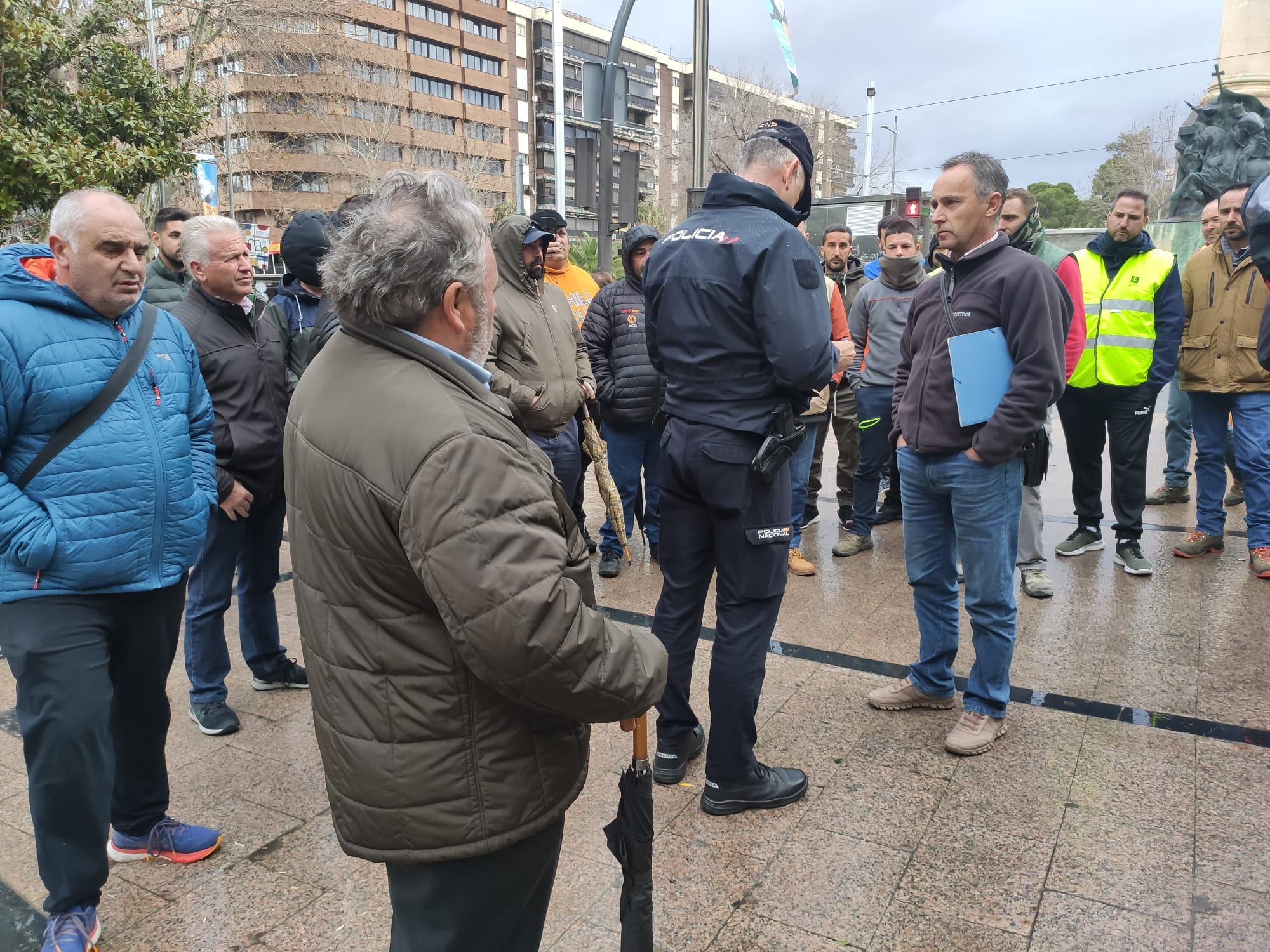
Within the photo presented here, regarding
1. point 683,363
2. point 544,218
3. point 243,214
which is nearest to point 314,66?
point 243,214

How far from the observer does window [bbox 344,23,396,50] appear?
185 feet

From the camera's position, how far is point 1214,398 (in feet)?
18.6

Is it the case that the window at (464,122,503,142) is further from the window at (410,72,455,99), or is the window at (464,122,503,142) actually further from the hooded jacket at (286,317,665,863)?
the hooded jacket at (286,317,665,863)

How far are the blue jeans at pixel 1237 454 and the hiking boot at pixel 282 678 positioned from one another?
17.3 ft

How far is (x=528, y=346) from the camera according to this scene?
179 inches

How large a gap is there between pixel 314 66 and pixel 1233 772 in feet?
151

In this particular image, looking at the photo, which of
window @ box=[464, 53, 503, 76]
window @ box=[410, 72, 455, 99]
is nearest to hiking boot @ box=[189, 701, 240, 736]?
window @ box=[410, 72, 455, 99]

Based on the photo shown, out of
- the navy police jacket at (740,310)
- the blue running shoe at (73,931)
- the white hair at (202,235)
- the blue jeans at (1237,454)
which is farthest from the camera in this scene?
the blue jeans at (1237,454)

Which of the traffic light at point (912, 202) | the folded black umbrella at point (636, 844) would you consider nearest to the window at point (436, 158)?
the traffic light at point (912, 202)

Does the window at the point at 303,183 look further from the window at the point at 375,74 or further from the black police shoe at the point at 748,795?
the black police shoe at the point at 748,795

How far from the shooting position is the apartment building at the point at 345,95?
29109mm

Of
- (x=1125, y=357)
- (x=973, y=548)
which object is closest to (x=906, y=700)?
(x=973, y=548)

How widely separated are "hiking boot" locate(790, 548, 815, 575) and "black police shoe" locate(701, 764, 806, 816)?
101 inches

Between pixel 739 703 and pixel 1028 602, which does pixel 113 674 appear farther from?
pixel 1028 602
